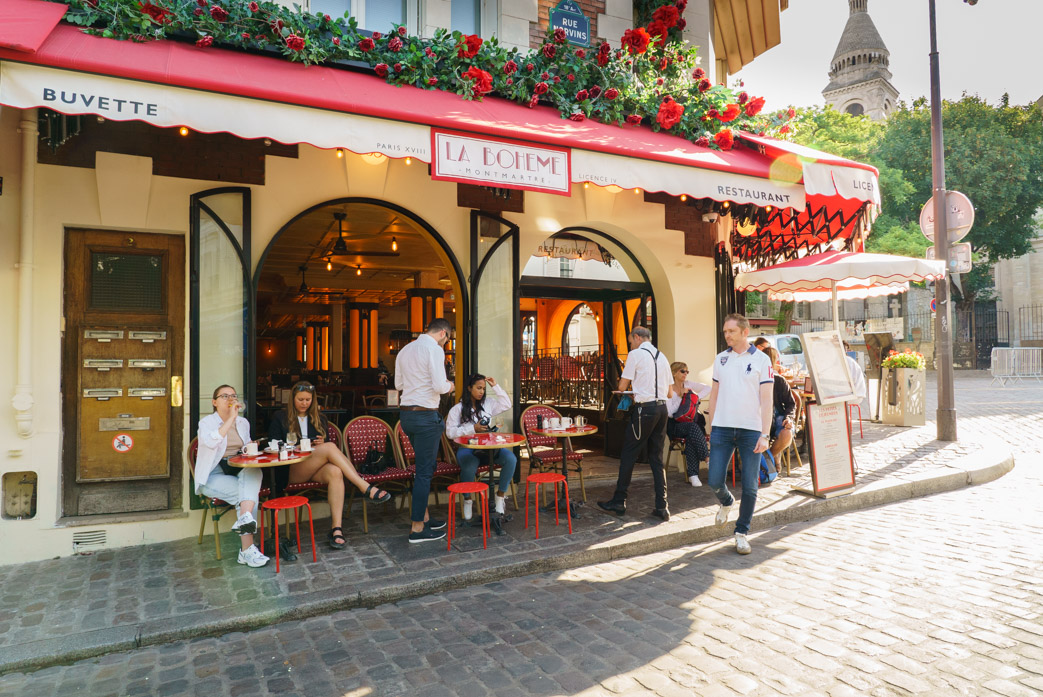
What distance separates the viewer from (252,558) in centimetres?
484

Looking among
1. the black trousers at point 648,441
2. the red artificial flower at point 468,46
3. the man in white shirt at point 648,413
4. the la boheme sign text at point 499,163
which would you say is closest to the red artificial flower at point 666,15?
the red artificial flower at point 468,46

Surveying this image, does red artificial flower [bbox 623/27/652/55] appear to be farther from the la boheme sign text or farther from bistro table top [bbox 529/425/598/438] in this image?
bistro table top [bbox 529/425/598/438]

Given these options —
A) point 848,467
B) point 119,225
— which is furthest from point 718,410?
point 119,225

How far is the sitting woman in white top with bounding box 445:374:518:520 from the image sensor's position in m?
5.96

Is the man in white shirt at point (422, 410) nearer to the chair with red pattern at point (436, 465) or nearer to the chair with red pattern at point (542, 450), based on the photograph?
the chair with red pattern at point (436, 465)

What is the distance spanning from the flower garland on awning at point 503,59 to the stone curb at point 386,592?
13.0 ft

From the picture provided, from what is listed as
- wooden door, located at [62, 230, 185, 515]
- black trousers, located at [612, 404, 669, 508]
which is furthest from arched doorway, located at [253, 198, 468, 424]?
black trousers, located at [612, 404, 669, 508]

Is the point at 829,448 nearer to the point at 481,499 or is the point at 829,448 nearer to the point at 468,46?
the point at 481,499

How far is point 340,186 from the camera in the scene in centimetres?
632

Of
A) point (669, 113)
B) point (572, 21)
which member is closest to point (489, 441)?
point (669, 113)

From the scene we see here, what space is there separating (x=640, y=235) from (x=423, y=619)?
5.54 m

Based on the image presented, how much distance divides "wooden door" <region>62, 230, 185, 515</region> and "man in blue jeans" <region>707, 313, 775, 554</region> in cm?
485

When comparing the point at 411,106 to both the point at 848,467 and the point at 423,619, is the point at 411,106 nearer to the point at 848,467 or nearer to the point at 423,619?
the point at 423,619

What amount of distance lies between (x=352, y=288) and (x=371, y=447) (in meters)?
11.4
